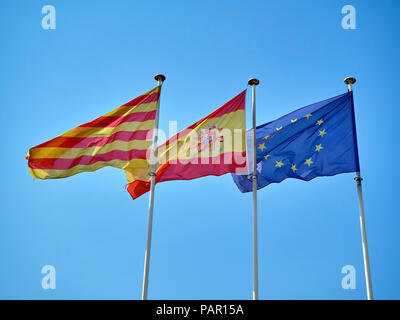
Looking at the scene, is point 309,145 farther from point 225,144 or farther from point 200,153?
point 200,153

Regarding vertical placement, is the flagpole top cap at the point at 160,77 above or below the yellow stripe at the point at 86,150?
above

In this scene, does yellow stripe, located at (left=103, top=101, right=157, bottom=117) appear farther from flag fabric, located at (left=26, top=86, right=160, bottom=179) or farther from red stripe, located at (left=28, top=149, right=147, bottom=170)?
red stripe, located at (left=28, top=149, right=147, bottom=170)

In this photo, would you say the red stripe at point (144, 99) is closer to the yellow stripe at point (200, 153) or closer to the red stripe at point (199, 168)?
the yellow stripe at point (200, 153)

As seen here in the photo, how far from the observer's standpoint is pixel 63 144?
1889cm

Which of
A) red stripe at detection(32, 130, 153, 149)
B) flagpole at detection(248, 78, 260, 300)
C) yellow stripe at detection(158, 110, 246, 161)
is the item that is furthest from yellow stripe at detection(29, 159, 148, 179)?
flagpole at detection(248, 78, 260, 300)

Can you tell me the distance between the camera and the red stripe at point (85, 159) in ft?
60.9

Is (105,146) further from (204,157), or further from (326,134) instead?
(326,134)

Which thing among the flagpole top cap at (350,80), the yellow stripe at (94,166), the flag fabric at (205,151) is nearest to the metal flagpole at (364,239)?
the flagpole top cap at (350,80)

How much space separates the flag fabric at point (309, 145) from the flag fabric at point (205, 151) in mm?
961

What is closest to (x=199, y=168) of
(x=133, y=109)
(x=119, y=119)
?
(x=133, y=109)
